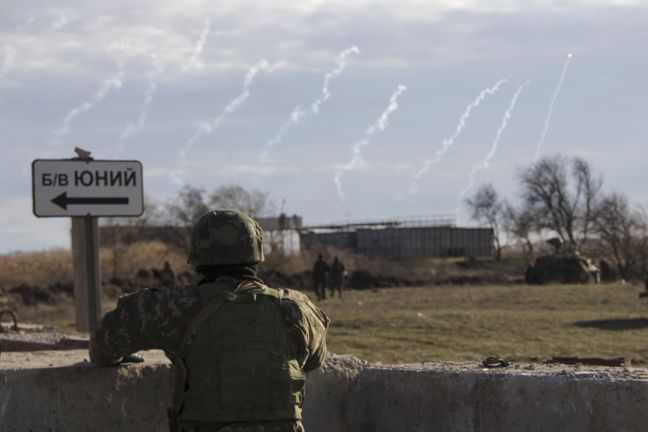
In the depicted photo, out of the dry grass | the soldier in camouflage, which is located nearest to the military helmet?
the soldier in camouflage

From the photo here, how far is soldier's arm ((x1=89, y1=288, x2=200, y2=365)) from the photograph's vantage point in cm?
419

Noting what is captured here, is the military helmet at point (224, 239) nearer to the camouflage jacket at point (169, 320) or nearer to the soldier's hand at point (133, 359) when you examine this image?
the camouflage jacket at point (169, 320)

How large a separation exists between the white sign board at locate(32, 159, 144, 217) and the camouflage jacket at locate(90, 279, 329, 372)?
17.2 feet

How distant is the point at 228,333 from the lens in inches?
160

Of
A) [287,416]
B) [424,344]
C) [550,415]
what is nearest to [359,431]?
[550,415]

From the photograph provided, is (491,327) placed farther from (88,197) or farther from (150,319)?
(150,319)

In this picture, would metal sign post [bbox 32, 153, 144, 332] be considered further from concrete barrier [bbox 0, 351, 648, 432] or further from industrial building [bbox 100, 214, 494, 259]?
industrial building [bbox 100, 214, 494, 259]

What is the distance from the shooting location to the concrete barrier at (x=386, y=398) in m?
4.72

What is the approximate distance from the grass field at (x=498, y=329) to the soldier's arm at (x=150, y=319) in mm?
7219

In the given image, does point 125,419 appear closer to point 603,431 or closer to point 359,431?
point 359,431

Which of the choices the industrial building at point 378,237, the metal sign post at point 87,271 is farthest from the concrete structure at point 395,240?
the metal sign post at point 87,271

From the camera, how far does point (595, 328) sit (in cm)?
2109

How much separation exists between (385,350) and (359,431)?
11.4 meters

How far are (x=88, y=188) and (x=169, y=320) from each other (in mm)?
5589
